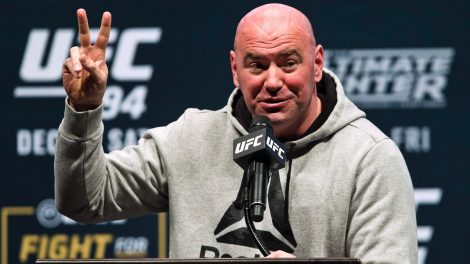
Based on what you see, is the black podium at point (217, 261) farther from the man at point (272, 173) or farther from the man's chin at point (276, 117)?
the man's chin at point (276, 117)

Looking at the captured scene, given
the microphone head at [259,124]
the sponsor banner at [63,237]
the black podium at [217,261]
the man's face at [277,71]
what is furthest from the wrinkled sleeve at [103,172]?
the sponsor banner at [63,237]

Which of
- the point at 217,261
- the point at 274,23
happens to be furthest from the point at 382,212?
the point at 217,261

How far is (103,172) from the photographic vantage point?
278 cm

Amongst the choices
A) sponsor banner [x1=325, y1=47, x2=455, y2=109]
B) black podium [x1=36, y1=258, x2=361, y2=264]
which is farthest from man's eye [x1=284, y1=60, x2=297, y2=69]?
sponsor banner [x1=325, y1=47, x2=455, y2=109]

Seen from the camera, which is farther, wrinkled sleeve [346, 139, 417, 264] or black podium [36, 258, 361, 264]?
wrinkled sleeve [346, 139, 417, 264]

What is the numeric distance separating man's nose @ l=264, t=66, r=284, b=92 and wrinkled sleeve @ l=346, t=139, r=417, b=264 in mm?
272

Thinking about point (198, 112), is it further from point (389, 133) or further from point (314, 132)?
point (389, 133)

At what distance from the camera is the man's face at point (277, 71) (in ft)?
8.78

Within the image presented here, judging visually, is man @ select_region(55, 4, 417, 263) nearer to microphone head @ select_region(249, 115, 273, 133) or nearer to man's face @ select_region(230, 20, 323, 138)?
man's face @ select_region(230, 20, 323, 138)

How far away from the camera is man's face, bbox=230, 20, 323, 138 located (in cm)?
268

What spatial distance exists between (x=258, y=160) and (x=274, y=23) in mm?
518

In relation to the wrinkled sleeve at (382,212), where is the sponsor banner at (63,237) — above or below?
above

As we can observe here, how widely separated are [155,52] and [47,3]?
44cm

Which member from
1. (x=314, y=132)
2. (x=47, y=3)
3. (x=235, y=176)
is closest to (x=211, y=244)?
(x=235, y=176)
